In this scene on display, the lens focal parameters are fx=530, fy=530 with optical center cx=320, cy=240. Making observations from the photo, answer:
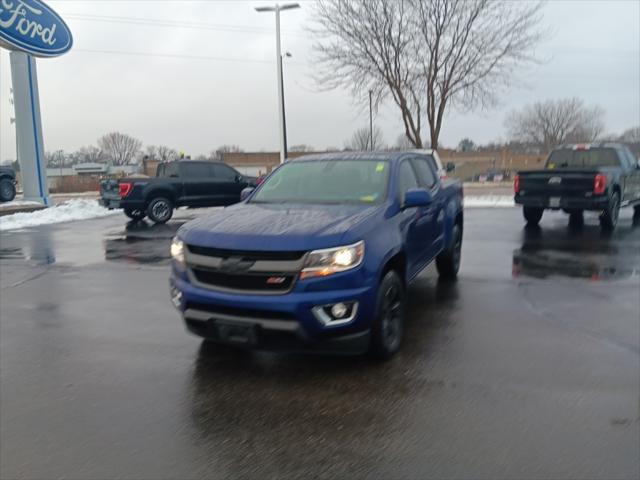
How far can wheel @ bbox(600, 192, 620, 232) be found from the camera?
11.5 m

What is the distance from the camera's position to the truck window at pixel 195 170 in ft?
52.2

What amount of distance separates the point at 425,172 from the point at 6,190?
2000 centimetres

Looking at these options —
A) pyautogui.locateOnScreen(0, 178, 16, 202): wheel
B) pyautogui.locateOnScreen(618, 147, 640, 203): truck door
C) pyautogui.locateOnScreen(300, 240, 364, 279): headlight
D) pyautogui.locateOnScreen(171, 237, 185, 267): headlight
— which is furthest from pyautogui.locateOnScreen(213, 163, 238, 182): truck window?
pyautogui.locateOnScreen(300, 240, 364, 279): headlight

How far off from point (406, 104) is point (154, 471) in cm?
1867

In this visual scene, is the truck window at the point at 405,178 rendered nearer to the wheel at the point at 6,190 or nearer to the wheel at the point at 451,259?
the wheel at the point at 451,259

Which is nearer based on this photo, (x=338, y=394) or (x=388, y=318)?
(x=338, y=394)

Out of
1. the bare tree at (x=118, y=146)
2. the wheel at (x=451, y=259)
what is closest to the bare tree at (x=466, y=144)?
the bare tree at (x=118, y=146)

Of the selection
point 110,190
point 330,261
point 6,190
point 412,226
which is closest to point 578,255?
point 412,226

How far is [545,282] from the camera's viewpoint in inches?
288

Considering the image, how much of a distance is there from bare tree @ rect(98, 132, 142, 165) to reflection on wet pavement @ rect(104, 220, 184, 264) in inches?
3430

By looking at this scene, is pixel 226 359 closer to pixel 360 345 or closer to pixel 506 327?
pixel 360 345

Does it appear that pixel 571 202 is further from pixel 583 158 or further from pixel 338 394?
pixel 338 394

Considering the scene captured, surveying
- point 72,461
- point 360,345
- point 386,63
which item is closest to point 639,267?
point 360,345

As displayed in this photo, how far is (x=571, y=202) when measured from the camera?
37.0 ft
